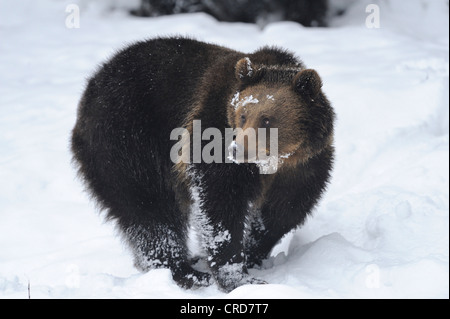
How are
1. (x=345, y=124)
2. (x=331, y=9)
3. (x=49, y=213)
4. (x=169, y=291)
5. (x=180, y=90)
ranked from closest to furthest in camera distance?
1. (x=169, y=291)
2. (x=180, y=90)
3. (x=49, y=213)
4. (x=345, y=124)
5. (x=331, y=9)

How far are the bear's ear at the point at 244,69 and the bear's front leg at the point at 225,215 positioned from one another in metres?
0.70

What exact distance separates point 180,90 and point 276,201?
1271 mm

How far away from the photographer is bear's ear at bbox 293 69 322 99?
15.5 ft

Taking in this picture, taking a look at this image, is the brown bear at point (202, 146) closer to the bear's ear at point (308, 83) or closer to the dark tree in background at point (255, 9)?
the bear's ear at point (308, 83)

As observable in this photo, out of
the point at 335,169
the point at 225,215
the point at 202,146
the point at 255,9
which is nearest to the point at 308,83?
the point at 202,146

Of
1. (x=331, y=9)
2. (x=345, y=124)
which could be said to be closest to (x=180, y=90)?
(x=345, y=124)

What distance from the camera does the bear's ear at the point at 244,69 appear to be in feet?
15.8

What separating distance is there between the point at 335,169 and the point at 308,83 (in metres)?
→ 3.24

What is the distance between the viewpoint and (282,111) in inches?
188

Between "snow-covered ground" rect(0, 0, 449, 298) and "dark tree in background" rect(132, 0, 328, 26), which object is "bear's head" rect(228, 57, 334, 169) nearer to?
"snow-covered ground" rect(0, 0, 449, 298)

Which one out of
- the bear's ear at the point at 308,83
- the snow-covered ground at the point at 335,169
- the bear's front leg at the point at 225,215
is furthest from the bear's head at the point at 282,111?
the snow-covered ground at the point at 335,169

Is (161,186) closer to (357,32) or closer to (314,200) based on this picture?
(314,200)

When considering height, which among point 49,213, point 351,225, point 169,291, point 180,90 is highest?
point 180,90

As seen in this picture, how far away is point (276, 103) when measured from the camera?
4.79 m
